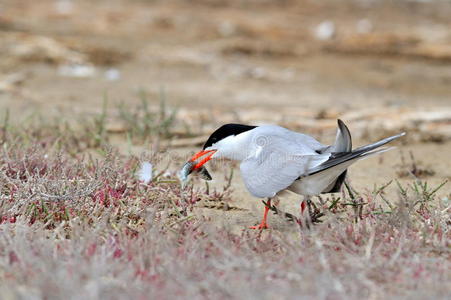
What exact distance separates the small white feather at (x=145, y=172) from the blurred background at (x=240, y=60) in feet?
5.73

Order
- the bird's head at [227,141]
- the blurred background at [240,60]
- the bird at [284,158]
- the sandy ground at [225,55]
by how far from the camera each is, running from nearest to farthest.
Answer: the bird at [284,158]
the bird's head at [227,141]
the blurred background at [240,60]
the sandy ground at [225,55]

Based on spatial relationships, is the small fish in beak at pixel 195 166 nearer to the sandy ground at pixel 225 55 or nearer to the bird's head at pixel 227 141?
the bird's head at pixel 227 141

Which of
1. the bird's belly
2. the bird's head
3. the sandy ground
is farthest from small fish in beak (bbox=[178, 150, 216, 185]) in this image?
the sandy ground

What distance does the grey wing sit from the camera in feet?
9.52

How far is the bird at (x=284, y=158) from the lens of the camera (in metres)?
2.82

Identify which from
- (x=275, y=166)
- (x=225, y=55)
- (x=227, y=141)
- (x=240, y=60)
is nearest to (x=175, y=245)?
(x=275, y=166)

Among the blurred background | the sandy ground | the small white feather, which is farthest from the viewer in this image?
the sandy ground

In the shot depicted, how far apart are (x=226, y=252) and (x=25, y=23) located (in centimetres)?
783

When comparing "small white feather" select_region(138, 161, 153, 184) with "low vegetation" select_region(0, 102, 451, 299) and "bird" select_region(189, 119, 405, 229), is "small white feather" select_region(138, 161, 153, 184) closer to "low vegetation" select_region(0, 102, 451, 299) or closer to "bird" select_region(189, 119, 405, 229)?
"low vegetation" select_region(0, 102, 451, 299)

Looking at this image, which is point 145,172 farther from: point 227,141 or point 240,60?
point 240,60

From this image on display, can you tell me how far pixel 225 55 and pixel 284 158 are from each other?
6117mm

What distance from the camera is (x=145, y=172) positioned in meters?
3.49

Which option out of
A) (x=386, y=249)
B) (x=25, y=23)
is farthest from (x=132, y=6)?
(x=386, y=249)

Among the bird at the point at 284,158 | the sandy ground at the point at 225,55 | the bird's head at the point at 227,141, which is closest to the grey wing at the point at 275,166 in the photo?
the bird at the point at 284,158
